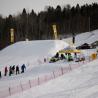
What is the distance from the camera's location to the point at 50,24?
388ft

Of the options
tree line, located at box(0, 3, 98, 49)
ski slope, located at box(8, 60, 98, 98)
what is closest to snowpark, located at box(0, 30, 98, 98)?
ski slope, located at box(8, 60, 98, 98)

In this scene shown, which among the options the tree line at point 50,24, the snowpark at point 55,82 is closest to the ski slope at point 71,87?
the snowpark at point 55,82

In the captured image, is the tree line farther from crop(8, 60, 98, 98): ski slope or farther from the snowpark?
crop(8, 60, 98, 98): ski slope

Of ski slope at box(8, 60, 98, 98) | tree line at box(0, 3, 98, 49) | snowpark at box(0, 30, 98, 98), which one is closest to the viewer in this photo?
ski slope at box(8, 60, 98, 98)

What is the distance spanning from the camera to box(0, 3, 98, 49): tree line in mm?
107250

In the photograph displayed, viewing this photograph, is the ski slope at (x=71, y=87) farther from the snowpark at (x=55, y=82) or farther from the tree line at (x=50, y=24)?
the tree line at (x=50, y=24)

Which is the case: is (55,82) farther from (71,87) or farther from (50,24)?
(50,24)

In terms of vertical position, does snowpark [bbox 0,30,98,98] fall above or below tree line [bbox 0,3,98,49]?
below

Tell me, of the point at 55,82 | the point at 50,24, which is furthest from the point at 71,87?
the point at 50,24

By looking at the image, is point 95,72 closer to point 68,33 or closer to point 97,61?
point 97,61

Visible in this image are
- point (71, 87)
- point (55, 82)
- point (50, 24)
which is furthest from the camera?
point (50, 24)

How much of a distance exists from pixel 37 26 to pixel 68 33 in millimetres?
13817

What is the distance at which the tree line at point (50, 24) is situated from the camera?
10725 cm

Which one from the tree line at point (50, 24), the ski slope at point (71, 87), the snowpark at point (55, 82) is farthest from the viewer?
the tree line at point (50, 24)
